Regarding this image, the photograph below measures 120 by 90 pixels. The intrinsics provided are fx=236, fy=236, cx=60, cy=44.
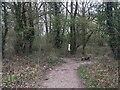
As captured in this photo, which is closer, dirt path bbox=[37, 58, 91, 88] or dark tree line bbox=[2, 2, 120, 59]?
dirt path bbox=[37, 58, 91, 88]

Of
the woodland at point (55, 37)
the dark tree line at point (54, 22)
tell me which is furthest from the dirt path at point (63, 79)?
the dark tree line at point (54, 22)

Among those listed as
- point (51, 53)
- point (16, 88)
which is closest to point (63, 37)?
point (51, 53)

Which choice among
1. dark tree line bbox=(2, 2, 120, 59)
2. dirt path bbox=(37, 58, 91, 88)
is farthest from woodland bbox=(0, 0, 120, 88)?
dirt path bbox=(37, 58, 91, 88)

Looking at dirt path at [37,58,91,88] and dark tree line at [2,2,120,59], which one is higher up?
dark tree line at [2,2,120,59]

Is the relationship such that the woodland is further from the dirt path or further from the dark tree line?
the dirt path

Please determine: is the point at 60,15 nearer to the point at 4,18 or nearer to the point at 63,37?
the point at 63,37

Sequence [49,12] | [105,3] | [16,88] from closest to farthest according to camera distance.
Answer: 1. [16,88]
2. [105,3]
3. [49,12]

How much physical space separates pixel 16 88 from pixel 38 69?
211cm

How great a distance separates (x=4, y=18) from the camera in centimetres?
906

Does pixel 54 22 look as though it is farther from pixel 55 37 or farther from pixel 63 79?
pixel 63 79

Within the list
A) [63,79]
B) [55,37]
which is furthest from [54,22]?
[63,79]

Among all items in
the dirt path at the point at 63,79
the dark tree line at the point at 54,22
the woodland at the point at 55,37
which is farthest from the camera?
the dark tree line at the point at 54,22

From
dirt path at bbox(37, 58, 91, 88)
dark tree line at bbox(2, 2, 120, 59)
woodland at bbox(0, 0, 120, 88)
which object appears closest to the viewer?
dirt path at bbox(37, 58, 91, 88)

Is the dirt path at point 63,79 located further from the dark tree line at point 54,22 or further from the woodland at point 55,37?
the dark tree line at point 54,22
